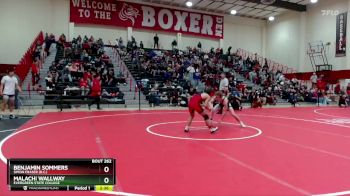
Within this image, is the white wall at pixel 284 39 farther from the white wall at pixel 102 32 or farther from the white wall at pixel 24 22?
the white wall at pixel 24 22

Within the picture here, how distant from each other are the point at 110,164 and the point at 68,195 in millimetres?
1051

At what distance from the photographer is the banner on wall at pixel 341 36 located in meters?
25.2

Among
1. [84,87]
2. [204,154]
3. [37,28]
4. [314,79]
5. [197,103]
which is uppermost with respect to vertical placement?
[37,28]

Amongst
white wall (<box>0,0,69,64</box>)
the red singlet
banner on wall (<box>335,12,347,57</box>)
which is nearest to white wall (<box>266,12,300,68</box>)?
banner on wall (<box>335,12,347,57</box>)

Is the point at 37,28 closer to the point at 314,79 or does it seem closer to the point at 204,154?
the point at 314,79

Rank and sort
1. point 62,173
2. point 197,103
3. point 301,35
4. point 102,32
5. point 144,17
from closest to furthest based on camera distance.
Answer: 1. point 62,173
2. point 197,103
3. point 102,32
4. point 144,17
5. point 301,35

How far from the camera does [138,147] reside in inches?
256

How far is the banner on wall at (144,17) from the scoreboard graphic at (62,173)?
25.2 m

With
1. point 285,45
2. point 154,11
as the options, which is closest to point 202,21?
point 154,11

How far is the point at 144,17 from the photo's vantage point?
1128 inches

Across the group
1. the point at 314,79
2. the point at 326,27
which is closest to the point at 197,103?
the point at 314,79

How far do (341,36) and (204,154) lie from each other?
2409 cm

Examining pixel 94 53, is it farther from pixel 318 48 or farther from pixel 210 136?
pixel 318 48

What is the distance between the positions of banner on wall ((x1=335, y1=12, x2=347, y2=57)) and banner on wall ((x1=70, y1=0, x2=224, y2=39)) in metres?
10.9
